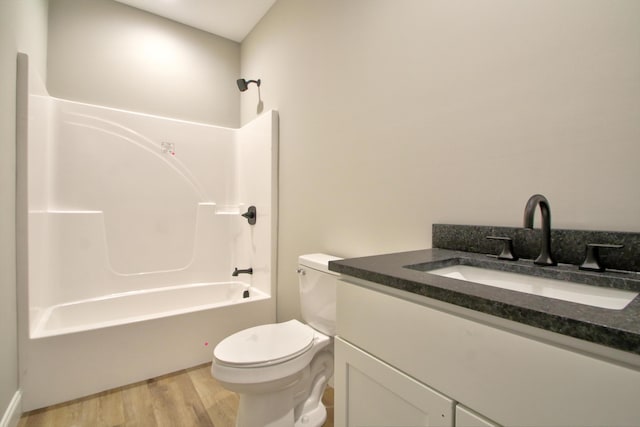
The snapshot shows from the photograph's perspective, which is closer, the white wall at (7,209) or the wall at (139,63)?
the white wall at (7,209)

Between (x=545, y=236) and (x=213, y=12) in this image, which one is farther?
(x=213, y=12)

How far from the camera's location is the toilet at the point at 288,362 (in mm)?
1229

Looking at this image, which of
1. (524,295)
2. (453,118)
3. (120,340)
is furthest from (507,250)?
(120,340)

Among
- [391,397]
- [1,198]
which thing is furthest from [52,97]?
[391,397]

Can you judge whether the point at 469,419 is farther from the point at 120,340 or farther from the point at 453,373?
the point at 120,340

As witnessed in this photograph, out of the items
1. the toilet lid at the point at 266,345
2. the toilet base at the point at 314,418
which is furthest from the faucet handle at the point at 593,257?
the toilet base at the point at 314,418

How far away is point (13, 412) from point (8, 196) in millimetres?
1053

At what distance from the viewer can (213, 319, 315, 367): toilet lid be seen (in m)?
1.25

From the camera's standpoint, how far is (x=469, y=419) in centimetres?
59

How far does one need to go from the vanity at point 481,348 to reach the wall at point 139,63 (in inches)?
101

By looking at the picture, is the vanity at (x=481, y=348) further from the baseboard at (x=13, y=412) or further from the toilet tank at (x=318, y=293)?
the baseboard at (x=13, y=412)

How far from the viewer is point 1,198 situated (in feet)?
4.48

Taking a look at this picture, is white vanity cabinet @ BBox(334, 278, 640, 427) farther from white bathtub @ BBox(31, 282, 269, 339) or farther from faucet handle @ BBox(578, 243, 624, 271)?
white bathtub @ BBox(31, 282, 269, 339)

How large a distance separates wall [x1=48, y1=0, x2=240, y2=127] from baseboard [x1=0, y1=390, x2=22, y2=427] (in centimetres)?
200
